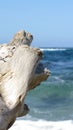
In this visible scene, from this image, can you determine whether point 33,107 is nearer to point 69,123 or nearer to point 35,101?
point 35,101

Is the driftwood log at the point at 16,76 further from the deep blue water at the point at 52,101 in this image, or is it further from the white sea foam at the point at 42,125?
the deep blue water at the point at 52,101

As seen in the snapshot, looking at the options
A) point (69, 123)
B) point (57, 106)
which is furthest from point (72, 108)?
point (69, 123)

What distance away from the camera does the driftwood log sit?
3.53 metres

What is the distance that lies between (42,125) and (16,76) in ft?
23.5

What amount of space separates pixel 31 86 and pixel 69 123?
7.13 m

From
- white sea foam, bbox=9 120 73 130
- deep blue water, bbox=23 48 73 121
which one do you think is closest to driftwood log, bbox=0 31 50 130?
white sea foam, bbox=9 120 73 130

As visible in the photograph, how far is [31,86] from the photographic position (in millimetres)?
3971

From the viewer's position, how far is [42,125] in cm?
1071

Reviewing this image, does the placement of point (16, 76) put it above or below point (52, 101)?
above

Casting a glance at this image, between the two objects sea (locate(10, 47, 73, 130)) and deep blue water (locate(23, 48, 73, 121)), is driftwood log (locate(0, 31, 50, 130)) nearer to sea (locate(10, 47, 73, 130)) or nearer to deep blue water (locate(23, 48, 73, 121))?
sea (locate(10, 47, 73, 130))

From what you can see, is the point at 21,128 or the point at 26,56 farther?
the point at 21,128

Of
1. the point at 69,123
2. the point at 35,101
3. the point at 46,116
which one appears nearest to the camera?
the point at 69,123

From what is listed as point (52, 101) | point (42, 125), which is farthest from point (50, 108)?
point (42, 125)

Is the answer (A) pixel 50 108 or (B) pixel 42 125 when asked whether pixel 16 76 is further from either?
(A) pixel 50 108
